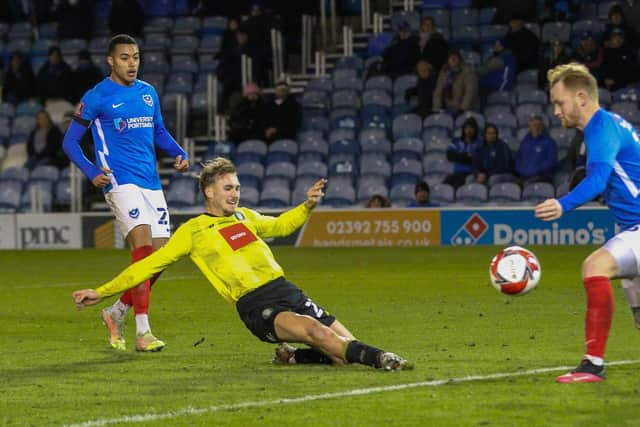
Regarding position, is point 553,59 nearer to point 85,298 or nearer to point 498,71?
point 498,71

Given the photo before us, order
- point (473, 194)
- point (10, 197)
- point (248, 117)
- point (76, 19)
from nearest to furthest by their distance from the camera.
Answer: point (473, 194), point (248, 117), point (10, 197), point (76, 19)

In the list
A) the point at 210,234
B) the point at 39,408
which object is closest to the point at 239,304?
the point at 210,234

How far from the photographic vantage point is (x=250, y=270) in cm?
887

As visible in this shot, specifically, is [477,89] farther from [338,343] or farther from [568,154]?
[338,343]

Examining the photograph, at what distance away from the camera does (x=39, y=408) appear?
24.4 feet

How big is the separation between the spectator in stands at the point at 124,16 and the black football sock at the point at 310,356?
2008 cm

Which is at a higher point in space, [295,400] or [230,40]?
[230,40]

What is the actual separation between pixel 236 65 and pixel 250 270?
17871 mm

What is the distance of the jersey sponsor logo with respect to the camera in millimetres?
8969

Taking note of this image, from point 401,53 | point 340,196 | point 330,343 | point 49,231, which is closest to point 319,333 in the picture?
point 330,343

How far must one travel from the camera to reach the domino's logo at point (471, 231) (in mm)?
22375

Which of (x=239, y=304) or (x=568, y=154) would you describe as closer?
(x=239, y=304)

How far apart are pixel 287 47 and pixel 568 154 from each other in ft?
27.2

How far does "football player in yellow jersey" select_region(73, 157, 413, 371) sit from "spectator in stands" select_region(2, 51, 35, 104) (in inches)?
774
